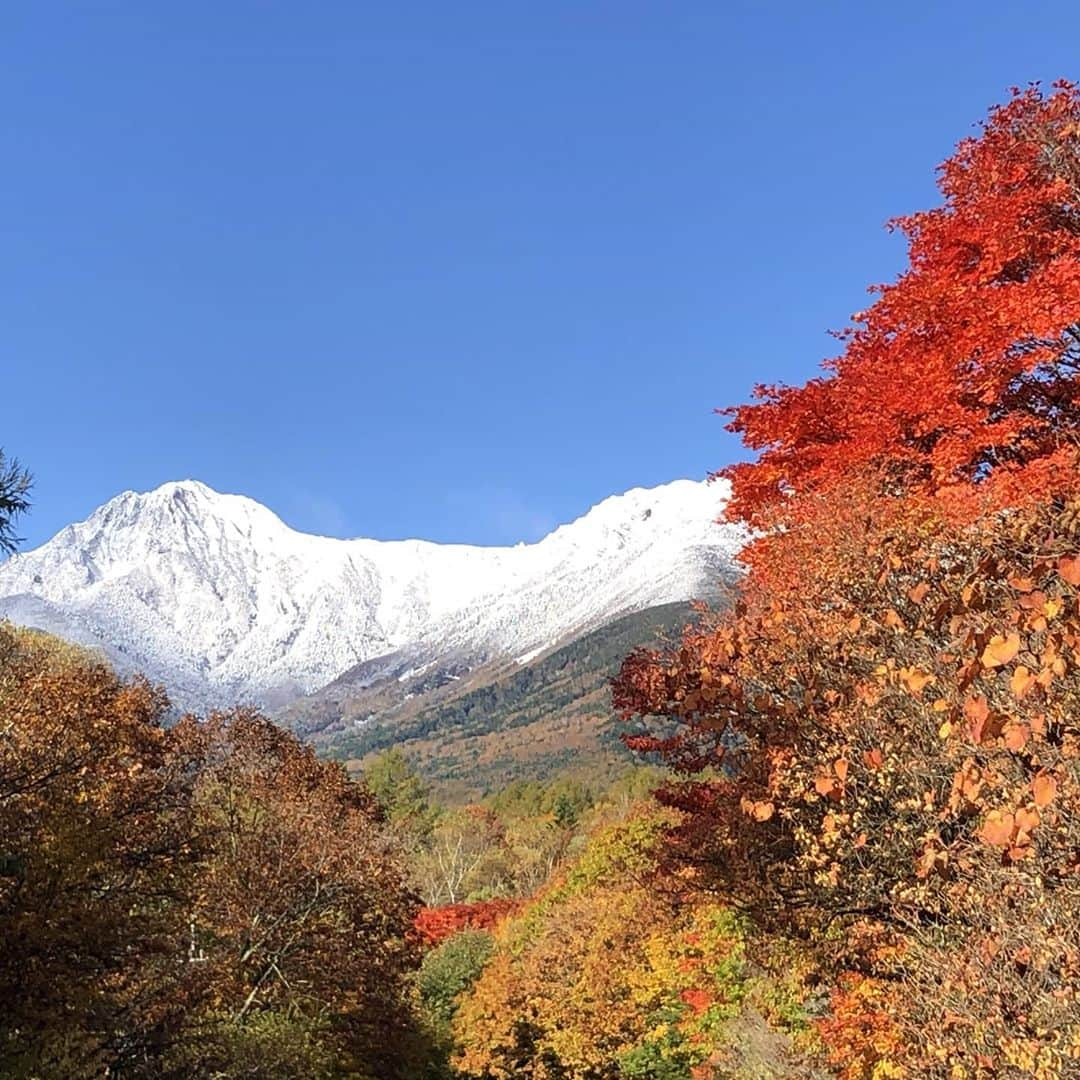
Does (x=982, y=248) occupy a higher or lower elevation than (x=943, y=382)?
higher

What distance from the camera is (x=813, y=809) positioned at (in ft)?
45.3

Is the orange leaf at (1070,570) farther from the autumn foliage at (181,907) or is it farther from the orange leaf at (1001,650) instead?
the autumn foliage at (181,907)

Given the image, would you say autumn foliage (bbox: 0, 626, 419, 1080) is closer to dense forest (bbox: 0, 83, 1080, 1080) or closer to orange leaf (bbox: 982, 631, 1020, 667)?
dense forest (bbox: 0, 83, 1080, 1080)

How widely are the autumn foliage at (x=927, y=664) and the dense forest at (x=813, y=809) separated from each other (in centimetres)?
7

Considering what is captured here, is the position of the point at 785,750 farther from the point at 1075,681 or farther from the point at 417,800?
the point at 417,800

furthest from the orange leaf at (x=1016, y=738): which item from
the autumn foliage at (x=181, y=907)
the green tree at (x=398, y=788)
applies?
the green tree at (x=398, y=788)

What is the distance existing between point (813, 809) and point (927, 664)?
15.8 ft

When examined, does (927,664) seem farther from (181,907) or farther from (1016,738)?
(181,907)

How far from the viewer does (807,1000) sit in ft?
75.9

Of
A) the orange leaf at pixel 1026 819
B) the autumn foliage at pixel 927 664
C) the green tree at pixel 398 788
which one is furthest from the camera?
the green tree at pixel 398 788

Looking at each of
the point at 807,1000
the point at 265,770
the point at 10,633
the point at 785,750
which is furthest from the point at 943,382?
the point at 10,633

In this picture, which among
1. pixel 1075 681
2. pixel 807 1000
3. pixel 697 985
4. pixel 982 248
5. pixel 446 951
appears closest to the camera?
pixel 1075 681

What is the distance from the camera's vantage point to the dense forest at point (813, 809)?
27.8 ft

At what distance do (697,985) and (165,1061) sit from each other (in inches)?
703
